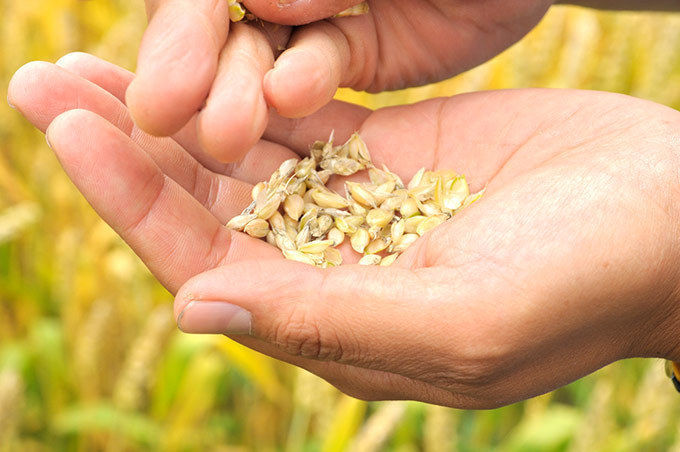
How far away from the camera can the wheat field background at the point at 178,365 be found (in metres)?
1.41

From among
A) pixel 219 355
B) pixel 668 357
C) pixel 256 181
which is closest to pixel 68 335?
pixel 219 355

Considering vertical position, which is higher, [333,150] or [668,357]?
[333,150]

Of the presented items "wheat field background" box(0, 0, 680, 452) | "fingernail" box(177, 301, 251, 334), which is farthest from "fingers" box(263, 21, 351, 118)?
"wheat field background" box(0, 0, 680, 452)

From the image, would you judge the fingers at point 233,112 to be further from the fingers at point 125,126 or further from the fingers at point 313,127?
the fingers at point 313,127

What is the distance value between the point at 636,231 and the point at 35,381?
4.21ft

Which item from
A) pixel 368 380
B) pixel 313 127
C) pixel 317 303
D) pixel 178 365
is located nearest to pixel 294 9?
pixel 313 127

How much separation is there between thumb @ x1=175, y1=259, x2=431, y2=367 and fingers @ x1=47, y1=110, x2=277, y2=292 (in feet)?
0.48

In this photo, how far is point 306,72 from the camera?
1109 mm

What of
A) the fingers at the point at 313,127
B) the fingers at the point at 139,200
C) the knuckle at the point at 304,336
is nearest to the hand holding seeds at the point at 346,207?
the fingers at the point at 313,127

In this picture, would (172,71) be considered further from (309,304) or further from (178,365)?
(178,365)

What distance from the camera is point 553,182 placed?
3.42 ft

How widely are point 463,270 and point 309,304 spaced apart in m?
0.21

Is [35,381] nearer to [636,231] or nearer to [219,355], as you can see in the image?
[219,355]

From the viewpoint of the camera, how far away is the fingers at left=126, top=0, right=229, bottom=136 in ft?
3.02
